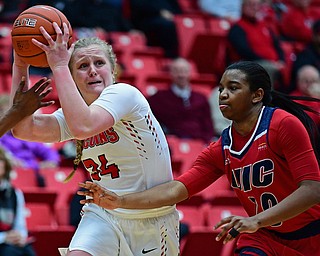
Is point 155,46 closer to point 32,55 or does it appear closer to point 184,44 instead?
point 184,44

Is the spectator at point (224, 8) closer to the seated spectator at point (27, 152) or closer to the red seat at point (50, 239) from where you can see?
the seated spectator at point (27, 152)

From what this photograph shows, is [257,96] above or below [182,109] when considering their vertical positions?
above

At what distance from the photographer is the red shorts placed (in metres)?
4.14

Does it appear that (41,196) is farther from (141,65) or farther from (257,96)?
(141,65)

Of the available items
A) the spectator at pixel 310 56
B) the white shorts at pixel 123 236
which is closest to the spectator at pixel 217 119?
the spectator at pixel 310 56

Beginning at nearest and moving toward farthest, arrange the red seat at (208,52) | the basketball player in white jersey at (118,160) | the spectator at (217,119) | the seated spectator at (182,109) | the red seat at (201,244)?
the basketball player in white jersey at (118,160) → the red seat at (201,244) → the seated spectator at (182,109) → the spectator at (217,119) → the red seat at (208,52)

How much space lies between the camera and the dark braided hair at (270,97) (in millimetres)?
4215


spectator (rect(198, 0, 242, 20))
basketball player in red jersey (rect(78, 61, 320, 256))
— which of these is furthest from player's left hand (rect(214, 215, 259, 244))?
spectator (rect(198, 0, 242, 20))

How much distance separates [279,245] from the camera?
4.17 meters

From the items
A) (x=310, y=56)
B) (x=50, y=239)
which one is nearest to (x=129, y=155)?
(x=50, y=239)

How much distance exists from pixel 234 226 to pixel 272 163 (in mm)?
444

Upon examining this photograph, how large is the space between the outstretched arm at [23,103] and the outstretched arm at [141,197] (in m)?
0.52

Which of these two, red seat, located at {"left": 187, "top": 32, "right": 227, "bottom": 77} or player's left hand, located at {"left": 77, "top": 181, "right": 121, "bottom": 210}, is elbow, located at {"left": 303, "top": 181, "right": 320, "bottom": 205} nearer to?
player's left hand, located at {"left": 77, "top": 181, "right": 121, "bottom": 210}

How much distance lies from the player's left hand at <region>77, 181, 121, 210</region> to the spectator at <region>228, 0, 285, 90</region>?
5.78m
